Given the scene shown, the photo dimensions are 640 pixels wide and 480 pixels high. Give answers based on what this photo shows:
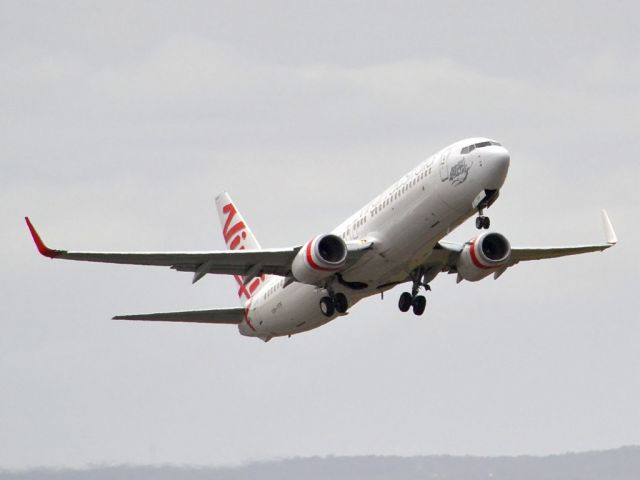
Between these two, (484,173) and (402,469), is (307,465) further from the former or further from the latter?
(484,173)

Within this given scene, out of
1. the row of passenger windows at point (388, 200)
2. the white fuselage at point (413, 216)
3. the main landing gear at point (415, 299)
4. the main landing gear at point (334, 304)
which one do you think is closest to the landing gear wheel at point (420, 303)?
the main landing gear at point (415, 299)

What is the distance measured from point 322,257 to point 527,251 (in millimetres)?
11451

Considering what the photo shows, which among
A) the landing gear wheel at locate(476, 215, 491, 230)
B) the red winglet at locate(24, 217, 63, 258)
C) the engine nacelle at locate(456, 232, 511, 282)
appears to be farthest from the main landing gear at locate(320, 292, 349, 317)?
the red winglet at locate(24, 217, 63, 258)

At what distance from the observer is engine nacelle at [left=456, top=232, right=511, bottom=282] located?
52.1 metres

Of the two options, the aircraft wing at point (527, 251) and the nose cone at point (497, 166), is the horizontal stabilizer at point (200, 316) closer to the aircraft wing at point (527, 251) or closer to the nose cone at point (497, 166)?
the aircraft wing at point (527, 251)

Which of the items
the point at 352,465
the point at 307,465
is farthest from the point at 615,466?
the point at 307,465

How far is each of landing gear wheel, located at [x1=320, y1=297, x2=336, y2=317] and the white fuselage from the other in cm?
50

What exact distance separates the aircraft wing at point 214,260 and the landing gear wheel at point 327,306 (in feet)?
5.96

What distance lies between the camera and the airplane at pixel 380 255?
4738 cm

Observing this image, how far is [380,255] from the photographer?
4994cm

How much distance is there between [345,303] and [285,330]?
4606 millimetres

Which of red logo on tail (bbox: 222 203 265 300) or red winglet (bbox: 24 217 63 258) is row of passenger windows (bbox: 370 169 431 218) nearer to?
red winglet (bbox: 24 217 63 258)

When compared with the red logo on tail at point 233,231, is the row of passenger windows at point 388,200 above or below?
below

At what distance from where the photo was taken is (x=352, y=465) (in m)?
97.4
